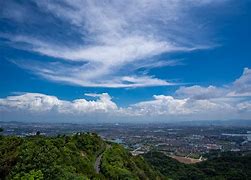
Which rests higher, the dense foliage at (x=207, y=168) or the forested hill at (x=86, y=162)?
the forested hill at (x=86, y=162)

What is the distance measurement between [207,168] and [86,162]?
67.0 m

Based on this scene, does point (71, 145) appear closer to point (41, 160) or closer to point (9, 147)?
point (9, 147)

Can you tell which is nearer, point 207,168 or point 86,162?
point 86,162

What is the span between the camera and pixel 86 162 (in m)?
40.4

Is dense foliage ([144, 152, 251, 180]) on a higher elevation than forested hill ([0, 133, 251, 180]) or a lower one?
lower

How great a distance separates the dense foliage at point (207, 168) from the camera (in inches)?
3541

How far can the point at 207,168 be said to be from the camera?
98.5m

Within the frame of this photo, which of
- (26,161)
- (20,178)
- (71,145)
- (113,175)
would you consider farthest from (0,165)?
(71,145)

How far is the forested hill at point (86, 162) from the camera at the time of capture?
24.7 meters

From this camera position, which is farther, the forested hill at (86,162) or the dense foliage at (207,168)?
the dense foliage at (207,168)

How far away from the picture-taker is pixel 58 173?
76.3ft

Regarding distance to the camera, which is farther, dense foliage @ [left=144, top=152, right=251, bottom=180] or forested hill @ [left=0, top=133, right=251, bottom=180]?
dense foliage @ [left=144, top=152, right=251, bottom=180]

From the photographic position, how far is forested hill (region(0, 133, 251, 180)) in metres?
24.7

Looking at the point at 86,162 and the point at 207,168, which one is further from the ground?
the point at 86,162
